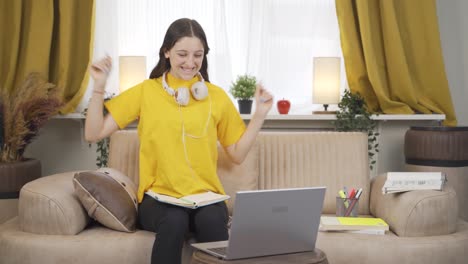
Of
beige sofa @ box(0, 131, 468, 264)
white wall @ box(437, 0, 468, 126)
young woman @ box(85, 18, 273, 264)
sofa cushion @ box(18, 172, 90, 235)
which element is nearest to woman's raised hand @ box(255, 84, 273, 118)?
young woman @ box(85, 18, 273, 264)

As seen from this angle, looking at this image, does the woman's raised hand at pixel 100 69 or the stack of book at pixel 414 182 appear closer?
the woman's raised hand at pixel 100 69

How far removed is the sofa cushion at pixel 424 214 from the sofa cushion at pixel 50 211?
1.28m

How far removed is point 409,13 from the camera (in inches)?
153

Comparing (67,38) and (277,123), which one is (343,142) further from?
(67,38)

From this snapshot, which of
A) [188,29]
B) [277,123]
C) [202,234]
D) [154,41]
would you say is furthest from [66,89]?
[202,234]

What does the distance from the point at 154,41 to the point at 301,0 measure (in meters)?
0.97

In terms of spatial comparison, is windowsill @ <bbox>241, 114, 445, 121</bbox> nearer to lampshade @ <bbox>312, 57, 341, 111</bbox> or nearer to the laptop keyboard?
lampshade @ <bbox>312, 57, 341, 111</bbox>

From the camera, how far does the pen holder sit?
9.00 ft

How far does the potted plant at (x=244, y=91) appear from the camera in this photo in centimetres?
376

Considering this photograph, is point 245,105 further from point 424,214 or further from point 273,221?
point 273,221

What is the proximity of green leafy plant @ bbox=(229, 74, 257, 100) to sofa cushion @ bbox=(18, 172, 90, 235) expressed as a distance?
1.49 meters

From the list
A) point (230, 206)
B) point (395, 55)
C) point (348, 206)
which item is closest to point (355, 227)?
point (348, 206)

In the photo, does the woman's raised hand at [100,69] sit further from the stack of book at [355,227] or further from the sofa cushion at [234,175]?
the stack of book at [355,227]

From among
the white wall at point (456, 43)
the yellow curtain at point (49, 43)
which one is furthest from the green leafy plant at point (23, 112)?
the white wall at point (456, 43)
